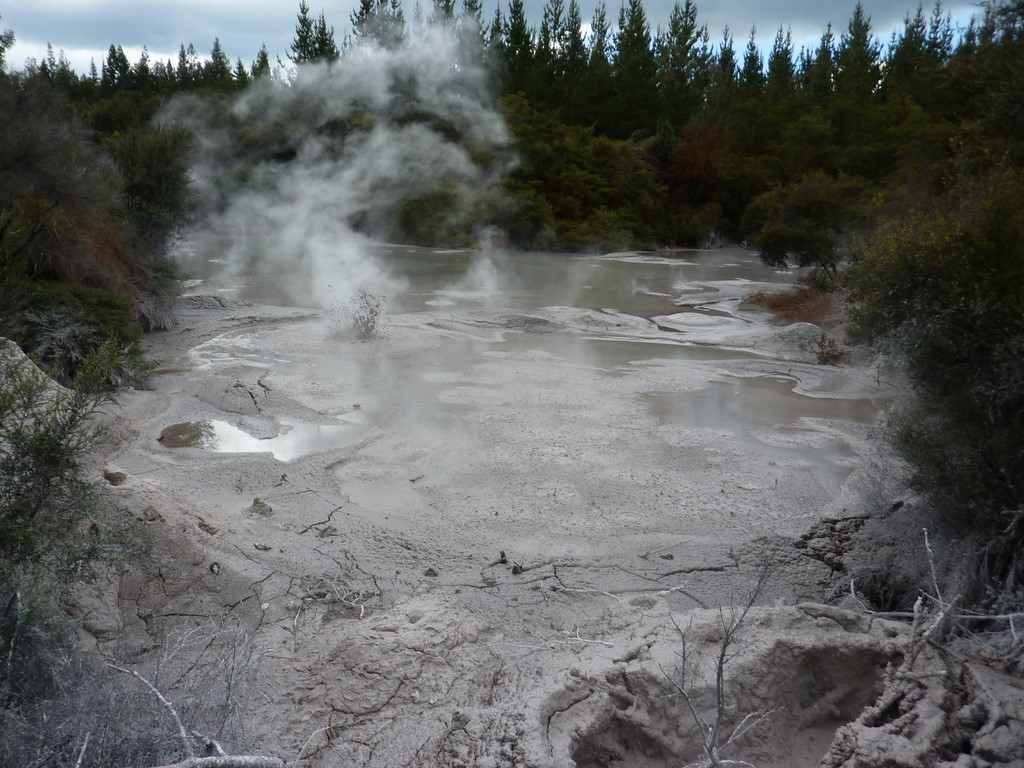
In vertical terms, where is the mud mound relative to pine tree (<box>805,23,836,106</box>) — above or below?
below

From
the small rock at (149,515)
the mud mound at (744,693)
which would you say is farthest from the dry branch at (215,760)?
the small rock at (149,515)

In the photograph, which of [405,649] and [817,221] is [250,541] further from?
[817,221]

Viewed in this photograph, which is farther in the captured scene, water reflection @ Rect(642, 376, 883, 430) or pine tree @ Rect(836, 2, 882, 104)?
pine tree @ Rect(836, 2, 882, 104)

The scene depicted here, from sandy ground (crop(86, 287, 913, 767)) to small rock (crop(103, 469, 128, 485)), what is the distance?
44 millimetres

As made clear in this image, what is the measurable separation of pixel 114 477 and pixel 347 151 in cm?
2592

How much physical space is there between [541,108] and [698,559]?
1478 inches

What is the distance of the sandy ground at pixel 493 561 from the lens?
3.24 m

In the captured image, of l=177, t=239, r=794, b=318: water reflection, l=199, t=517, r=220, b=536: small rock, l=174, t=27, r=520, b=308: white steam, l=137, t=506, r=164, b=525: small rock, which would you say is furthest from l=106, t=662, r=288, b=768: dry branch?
l=174, t=27, r=520, b=308: white steam

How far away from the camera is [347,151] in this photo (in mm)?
29016

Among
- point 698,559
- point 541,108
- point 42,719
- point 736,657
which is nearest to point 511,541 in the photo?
point 698,559

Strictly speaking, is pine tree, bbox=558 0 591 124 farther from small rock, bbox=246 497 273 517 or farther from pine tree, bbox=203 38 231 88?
small rock, bbox=246 497 273 517

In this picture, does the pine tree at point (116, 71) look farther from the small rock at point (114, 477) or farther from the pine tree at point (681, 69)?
the small rock at point (114, 477)

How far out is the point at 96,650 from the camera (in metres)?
3.43

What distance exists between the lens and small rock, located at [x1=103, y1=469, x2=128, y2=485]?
4836mm
